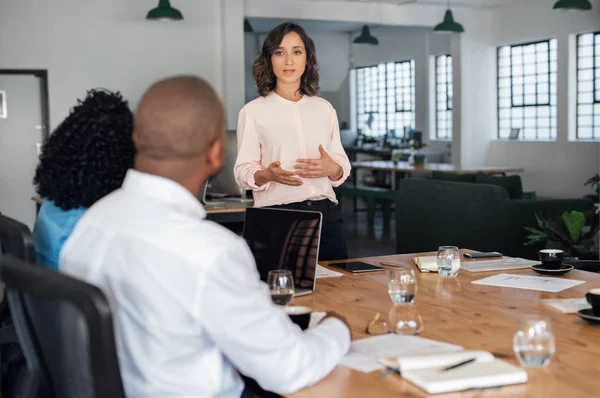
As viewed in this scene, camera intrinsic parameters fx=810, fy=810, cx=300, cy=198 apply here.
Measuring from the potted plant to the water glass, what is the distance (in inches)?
159

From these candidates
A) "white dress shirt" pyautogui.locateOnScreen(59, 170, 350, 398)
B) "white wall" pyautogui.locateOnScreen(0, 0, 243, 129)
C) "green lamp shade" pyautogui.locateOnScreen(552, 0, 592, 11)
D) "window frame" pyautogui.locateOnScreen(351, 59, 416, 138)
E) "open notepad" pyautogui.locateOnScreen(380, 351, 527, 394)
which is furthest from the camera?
"window frame" pyautogui.locateOnScreen(351, 59, 416, 138)

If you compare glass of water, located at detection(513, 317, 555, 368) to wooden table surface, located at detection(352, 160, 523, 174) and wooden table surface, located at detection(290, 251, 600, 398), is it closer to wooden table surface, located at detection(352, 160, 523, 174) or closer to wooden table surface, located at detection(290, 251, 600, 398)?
wooden table surface, located at detection(290, 251, 600, 398)

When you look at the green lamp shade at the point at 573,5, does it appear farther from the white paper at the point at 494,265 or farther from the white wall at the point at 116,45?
the white paper at the point at 494,265

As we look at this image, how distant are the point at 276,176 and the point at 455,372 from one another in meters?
1.52

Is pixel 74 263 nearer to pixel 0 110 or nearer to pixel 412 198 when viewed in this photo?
pixel 412 198

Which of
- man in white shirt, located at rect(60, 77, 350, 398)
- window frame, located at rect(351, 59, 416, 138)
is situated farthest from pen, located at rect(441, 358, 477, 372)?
window frame, located at rect(351, 59, 416, 138)

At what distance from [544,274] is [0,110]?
22.2ft

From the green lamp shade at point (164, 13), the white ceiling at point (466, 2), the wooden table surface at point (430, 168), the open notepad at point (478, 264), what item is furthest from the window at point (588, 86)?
the open notepad at point (478, 264)

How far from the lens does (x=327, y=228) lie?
305cm

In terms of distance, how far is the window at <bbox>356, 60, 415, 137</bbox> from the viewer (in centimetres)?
1514

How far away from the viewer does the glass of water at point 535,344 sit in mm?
1574

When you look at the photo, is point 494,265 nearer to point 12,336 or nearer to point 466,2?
point 12,336

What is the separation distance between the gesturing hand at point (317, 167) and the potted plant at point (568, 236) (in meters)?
3.20

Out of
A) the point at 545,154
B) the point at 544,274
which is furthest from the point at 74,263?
the point at 545,154
